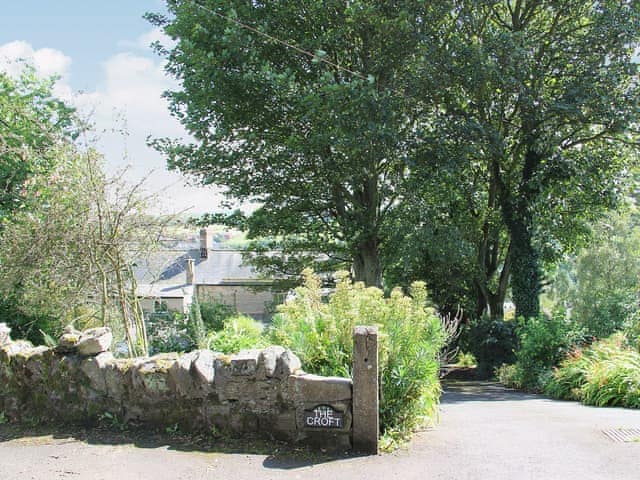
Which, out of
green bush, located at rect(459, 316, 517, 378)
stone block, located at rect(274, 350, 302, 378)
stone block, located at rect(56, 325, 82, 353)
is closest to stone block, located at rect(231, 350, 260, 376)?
stone block, located at rect(274, 350, 302, 378)

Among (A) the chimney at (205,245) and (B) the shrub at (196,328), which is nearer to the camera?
(B) the shrub at (196,328)

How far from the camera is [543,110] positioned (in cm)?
1303

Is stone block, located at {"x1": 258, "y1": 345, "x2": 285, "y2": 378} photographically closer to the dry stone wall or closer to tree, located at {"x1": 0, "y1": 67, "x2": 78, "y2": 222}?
the dry stone wall

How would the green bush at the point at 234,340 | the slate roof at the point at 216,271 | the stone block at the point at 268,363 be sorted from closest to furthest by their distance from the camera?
1. the stone block at the point at 268,363
2. the green bush at the point at 234,340
3. the slate roof at the point at 216,271

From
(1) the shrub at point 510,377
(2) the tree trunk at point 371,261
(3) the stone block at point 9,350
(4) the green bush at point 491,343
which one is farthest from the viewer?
(4) the green bush at point 491,343

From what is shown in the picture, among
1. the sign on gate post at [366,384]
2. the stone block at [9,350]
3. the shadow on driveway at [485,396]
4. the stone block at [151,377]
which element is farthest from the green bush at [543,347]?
the stone block at [9,350]

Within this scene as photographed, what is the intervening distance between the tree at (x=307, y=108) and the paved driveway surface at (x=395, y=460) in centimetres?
846

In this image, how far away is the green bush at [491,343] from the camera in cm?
1584

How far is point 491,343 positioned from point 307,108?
27.5 ft

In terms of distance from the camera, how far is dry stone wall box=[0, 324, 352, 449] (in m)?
4.88

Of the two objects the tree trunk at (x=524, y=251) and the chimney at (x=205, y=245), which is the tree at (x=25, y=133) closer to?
the tree trunk at (x=524, y=251)

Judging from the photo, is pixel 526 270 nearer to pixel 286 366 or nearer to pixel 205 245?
pixel 286 366

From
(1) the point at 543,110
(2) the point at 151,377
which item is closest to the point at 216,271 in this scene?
(1) the point at 543,110

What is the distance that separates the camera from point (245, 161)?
1497 centimetres
